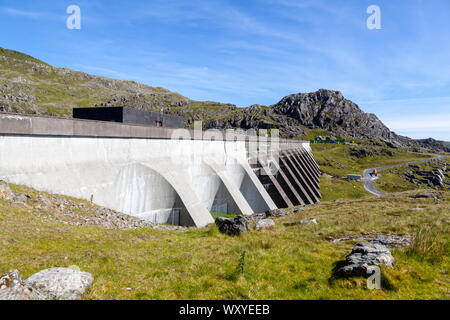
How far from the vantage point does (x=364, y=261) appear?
695 cm

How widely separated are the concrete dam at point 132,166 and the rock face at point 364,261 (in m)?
13.6

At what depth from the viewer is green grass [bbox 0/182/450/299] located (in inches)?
242

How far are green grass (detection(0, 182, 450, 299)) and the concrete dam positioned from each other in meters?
3.61

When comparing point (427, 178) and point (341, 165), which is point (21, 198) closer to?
point (341, 165)

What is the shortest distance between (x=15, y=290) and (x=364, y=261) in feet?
24.4

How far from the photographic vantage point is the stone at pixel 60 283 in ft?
17.1

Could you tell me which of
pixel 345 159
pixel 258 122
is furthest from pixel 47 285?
pixel 258 122

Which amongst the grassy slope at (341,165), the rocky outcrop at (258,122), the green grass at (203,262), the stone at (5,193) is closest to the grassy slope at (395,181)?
the grassy slope at (341,165)

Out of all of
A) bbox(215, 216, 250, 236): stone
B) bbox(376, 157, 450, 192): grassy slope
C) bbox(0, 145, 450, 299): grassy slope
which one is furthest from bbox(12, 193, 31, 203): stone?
bbox(376, 157, 450, 192): grassy slope

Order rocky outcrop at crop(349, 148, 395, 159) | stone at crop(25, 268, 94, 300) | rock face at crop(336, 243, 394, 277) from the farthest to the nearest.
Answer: rocky outcrop at crop(349, 148, 395, 159) → rock face at crop(336, 243, 394, 277) → stone at crop(25, 268, 94, 300)

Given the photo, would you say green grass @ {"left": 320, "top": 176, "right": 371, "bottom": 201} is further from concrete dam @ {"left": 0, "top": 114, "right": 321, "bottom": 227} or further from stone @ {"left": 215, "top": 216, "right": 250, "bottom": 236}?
stone @ {"left": 215, "top": 216, "right": 250, "bottom": 236}

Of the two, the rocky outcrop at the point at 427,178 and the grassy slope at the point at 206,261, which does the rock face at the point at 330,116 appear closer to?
the rocky outcrop at the point at 427,178

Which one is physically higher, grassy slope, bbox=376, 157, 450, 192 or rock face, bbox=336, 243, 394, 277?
rock face, bbox=336, 243, 394, 277
